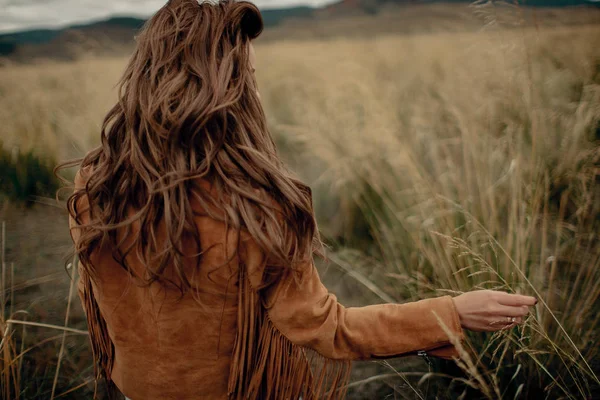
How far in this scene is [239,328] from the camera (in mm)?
1016

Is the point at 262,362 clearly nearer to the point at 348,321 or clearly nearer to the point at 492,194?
the point at 348,321

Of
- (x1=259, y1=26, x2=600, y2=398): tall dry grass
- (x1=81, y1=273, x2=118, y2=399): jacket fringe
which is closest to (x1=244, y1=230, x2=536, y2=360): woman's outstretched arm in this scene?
(x1=259, y1=26, x2=600, y2=398): tall dry grass

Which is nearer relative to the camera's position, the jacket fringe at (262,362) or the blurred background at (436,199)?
the jacket fringe at (262,362)

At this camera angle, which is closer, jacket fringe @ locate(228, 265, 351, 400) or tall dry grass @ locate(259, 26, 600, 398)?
jacket fringe @ locate(228, 265, 351, 400)

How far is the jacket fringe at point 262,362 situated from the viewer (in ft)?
3.28

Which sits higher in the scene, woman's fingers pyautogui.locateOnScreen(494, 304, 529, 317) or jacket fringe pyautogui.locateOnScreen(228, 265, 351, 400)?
woman's fingers pyautogui.locateOnScreen(494, 304, 529, 317)

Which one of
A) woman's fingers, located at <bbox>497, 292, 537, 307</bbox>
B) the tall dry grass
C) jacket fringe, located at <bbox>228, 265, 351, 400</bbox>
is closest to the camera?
woman's fingers, located at <bbox>497, 292, 537, 307</bbox>

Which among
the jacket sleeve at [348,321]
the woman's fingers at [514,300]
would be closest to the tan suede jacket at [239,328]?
the jacket sleeve at [348,321]

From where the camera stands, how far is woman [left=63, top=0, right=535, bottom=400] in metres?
0.91

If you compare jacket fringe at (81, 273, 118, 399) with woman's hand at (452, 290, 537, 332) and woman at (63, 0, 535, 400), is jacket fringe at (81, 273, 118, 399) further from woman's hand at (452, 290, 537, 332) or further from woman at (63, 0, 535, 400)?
woman's hand at (452, 290, 537, 332)

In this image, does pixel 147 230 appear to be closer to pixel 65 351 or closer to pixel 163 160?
pixel 163 160

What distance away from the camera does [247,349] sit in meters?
1.05

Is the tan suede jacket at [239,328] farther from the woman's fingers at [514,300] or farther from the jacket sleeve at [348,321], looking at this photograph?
the woman's fingers at [514,300]

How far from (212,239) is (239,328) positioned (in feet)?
0.81
